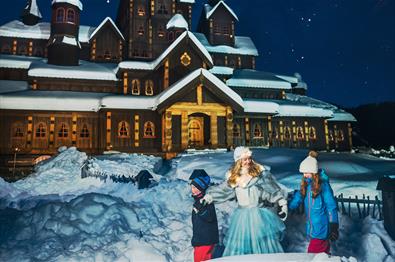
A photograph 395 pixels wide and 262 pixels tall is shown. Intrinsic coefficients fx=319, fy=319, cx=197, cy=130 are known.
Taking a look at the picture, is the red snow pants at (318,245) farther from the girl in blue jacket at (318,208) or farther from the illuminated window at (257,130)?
the illuminated window at (257,130)

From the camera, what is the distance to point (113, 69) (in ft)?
78.8

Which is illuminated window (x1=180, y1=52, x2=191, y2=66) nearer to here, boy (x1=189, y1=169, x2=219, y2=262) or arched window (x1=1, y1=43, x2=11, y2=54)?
arched window (x1=1, y1=43, x2=11, y2=54)

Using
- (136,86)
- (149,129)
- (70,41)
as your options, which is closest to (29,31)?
(70,41)

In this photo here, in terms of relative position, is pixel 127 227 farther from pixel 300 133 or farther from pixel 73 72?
pixel 300 133

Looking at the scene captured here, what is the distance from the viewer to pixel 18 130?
1970 cm

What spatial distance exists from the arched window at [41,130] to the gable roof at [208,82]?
7.50m

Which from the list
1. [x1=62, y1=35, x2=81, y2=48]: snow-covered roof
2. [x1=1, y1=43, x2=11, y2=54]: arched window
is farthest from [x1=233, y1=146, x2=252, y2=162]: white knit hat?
[x1=1, y1=43, x2=11, y2=54]: arched window

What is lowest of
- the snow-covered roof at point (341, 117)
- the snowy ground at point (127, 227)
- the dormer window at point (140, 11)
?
the snowy ground at point (127, 227)

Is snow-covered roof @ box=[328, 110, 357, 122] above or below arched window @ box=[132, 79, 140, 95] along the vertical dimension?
below

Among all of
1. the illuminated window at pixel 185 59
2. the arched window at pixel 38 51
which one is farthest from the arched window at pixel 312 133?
the arched window at pixel 38 51

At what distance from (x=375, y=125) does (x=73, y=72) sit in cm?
3585

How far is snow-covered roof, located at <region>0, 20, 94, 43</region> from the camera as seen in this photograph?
84.0 feet

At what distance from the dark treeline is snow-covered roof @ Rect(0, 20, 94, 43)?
31.8 m

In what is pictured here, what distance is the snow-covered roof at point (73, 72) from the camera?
71.0 feet
